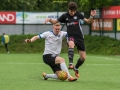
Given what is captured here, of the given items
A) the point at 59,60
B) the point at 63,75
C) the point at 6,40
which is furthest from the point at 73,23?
the point at 6,40

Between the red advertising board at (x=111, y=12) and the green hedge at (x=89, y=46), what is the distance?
183 cm

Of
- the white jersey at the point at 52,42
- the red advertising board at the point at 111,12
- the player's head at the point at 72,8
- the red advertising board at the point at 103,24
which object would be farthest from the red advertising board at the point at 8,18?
the white jersey at the point at 52,42

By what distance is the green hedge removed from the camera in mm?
37219

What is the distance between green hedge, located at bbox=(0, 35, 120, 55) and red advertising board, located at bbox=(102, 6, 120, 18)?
1.83m

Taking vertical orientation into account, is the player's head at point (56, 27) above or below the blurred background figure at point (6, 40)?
above

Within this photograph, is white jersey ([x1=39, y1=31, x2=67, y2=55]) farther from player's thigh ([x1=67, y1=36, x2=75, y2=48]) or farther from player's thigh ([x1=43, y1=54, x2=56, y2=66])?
player's thigh ([x1=67, y1=36, x2=75, y2=48])

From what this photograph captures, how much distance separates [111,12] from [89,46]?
3350 mm

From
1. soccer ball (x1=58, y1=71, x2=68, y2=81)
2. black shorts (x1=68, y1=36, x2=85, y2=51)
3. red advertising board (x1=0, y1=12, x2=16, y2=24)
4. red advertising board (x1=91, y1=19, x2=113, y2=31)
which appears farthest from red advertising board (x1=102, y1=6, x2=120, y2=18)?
soccer ball (x1=58, y1=71, x2=68, y2=81)

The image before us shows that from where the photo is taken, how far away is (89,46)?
3884 centimetres

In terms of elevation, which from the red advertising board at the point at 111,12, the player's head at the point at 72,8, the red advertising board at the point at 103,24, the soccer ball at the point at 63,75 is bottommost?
the red advertising board at the point at 103,24

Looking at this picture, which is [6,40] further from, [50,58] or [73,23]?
[50,58]

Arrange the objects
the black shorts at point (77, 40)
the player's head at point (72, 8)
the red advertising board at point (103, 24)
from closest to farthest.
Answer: the player's head at point (72, 8) → the black shorts at point (77, 40) → the red advertising board at point (103, 24)

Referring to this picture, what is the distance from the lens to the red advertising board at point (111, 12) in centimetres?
3901

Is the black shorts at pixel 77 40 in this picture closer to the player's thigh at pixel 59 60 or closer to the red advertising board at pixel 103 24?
the player's thigh at pixel 59 60
